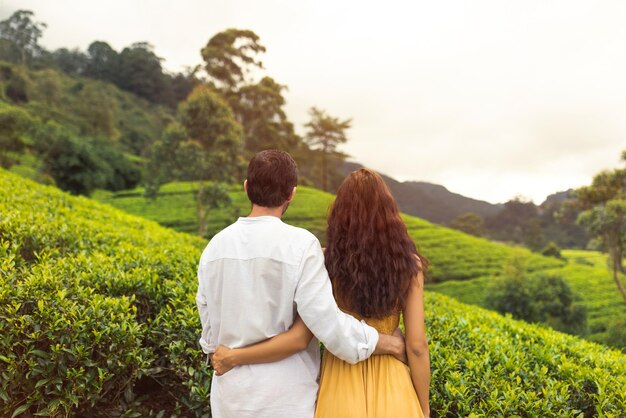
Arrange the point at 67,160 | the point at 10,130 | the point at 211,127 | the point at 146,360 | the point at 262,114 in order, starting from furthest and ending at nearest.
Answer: the point at 262,114
the point at 67,160
the point at 10,130
the point at 211,127
the point at 146,360

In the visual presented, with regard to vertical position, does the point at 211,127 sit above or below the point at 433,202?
above

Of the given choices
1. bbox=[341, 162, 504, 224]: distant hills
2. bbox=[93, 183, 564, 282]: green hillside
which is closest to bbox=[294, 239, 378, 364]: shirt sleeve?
bbox=[93, 183, 564, 282]: green hillside

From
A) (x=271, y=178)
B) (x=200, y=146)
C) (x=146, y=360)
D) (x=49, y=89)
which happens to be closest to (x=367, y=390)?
(x=271, y=178)

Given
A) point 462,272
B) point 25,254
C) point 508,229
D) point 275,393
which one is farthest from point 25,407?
point 508,229

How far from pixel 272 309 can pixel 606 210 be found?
22.0 m

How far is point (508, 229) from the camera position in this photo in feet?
182

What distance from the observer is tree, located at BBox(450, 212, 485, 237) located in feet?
147

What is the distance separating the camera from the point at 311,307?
177cm

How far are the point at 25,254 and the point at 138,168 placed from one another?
33506 millimetres

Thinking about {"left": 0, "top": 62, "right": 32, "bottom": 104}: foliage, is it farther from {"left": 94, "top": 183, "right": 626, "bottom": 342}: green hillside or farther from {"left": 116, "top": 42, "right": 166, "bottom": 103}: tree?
{"left": 116, "top": 42, "right": 166, "bottom": 103}: tree

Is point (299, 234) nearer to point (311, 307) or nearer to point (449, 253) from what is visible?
point (311, 307)

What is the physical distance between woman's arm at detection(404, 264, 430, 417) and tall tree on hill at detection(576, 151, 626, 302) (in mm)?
21480

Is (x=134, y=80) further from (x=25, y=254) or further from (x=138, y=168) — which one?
(x=25, y=254)

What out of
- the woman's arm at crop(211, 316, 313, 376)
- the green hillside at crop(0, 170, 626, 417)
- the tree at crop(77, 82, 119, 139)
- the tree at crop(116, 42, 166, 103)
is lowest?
the green hillside at crop(0, 170, 626, 417)
